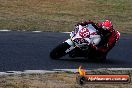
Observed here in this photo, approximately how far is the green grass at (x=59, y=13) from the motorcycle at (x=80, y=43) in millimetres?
6497

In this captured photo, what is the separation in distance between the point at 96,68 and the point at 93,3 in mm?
16849

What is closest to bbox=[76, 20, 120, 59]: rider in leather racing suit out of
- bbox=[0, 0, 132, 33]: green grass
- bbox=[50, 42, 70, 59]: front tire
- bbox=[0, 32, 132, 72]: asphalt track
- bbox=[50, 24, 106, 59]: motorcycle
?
bbox=[50, 24, 106, 59]: motorcycle

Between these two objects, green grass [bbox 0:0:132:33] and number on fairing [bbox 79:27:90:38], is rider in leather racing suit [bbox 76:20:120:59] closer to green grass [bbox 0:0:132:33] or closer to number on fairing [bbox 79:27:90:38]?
number on fairing [bbox 79:27:90:38]

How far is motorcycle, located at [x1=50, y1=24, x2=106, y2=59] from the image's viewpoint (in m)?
15.3

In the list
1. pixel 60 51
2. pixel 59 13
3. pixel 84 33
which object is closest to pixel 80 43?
pixel 84 33

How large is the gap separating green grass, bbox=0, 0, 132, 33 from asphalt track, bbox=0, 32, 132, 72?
89.2 inches

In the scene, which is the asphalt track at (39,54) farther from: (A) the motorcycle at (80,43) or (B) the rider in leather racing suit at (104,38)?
(B) the rider in leather racing suit at (104,38)

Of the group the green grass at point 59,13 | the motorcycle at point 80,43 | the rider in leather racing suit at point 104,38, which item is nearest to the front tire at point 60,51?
the motorcycle at point 80,43

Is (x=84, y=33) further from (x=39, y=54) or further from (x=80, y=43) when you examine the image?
(x=39, y=54)

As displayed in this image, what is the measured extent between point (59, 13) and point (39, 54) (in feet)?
37.8

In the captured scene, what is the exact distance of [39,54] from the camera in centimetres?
1616

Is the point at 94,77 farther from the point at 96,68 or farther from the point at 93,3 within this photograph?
the point at 93,3

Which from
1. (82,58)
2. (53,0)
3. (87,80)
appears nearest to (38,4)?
(53,0)

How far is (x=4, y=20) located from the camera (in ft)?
78.4
